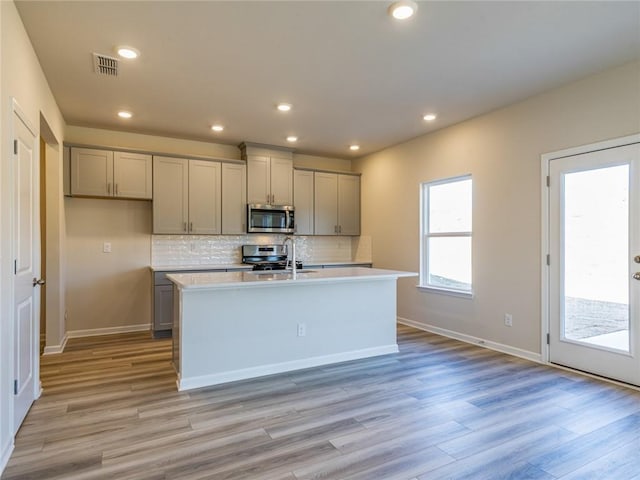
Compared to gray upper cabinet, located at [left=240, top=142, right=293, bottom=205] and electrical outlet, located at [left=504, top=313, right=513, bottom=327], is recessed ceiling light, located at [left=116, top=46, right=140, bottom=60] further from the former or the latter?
electrical outlet, located at [left=504, top=313, right=513, bottom=327]

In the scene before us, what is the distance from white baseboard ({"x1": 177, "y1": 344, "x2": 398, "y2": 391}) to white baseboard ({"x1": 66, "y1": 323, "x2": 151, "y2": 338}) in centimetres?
236

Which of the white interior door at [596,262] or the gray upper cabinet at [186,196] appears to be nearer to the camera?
the white interior door at [596,262]

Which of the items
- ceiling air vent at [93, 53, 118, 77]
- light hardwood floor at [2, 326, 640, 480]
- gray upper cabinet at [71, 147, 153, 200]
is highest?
ceiling air vent at [93, 53, 118, 77]

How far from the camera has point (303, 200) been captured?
5.89 metres

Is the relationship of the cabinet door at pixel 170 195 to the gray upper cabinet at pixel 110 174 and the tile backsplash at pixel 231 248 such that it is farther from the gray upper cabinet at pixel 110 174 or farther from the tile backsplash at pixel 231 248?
the tile backsplash at pixel 231 248

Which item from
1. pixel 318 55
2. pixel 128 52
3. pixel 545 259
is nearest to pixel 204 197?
pixel 128 52

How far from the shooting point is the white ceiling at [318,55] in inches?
93.2

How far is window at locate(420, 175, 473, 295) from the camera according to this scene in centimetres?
455

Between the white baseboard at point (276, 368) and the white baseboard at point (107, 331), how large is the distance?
236cm

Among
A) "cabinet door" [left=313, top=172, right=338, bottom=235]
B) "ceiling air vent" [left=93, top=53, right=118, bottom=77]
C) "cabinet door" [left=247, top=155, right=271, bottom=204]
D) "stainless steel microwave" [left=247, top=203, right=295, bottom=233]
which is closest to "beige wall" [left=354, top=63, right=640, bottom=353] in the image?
"cabinet door" [left=313, top=172, right=338, bottom=235]

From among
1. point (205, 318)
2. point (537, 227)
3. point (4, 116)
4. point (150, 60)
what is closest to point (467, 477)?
point (205, 318)

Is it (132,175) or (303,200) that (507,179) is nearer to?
(303,200)

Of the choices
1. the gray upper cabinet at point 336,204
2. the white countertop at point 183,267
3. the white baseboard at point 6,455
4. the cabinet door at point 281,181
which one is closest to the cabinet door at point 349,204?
the gray upper cabinet at point 336,204

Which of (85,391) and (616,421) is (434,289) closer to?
(616,421)
